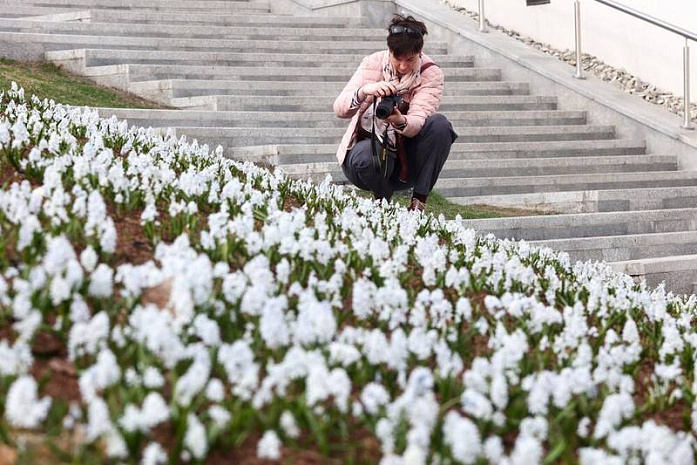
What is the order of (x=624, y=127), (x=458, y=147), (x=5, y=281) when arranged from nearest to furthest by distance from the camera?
1. (x=5, y=281)
2. (x=458, y=147)
3. (x=624, y=127)

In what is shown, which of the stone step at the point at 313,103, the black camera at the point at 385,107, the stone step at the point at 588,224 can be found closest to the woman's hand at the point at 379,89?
the black camera at the point at 385,107


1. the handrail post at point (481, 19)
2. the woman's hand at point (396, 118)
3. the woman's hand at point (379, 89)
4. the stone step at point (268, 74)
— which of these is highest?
the handrail post at point (481, 19)

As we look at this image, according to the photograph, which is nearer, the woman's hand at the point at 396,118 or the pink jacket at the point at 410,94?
the woman's hand at the point at 396,118

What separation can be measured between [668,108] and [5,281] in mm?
10410

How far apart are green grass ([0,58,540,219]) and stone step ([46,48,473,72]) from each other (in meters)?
0.18

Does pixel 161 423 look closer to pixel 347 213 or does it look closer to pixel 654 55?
pixel 347 213

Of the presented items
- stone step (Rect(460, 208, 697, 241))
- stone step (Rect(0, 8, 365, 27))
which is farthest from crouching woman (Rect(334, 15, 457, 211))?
stone step (Rect(0, 8, 365, 27))

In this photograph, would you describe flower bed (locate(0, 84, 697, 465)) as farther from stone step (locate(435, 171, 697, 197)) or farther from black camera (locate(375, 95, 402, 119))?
stone step (locate(435, 171, 697, 197))

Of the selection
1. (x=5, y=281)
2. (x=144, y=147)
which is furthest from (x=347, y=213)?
(x=5, y=281)

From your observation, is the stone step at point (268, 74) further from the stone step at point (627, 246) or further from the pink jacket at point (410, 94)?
the pink jacket at point (410, 94)

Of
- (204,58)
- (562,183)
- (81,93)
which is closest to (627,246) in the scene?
(562,183)

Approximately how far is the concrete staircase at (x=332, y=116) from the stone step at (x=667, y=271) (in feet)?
0.04

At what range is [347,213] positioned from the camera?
5586 mm

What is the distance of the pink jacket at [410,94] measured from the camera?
276 inches
